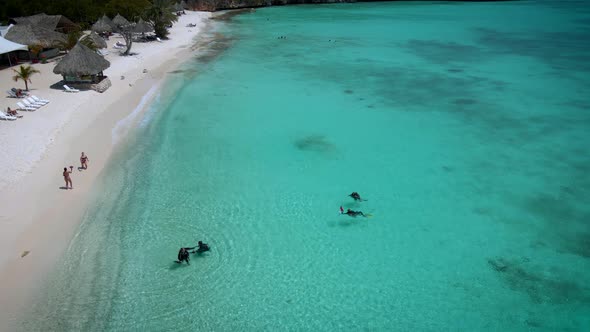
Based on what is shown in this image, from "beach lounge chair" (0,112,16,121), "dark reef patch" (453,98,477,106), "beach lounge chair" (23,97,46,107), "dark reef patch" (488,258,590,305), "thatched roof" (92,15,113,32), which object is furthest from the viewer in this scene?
"thatched roof" (92,15,113,32)

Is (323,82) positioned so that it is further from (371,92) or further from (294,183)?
(294,183)

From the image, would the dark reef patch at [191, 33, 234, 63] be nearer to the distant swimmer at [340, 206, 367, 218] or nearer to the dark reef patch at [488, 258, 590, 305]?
the distant swimmer at [340, 206, 367, 218]

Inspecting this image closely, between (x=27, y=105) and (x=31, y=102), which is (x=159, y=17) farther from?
(x=27, y=105)

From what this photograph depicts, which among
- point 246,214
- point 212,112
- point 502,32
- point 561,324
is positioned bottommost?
point 561,324

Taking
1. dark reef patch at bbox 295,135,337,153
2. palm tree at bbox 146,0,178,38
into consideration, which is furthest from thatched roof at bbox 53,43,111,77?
palm tree at bbox 146,0,178,38

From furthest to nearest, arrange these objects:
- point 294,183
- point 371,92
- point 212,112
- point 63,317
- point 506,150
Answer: point 371,92, point 212,112, point 506,150, point 294,183, point 63,317

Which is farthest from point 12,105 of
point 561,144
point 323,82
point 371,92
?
point 561,144

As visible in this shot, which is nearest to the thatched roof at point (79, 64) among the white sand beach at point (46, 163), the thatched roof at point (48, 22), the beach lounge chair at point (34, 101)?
the white sand beach at point (46, 163)
